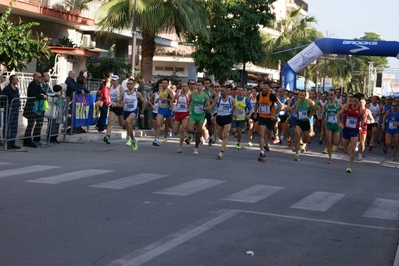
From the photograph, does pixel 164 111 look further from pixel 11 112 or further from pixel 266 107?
pixel 11 112

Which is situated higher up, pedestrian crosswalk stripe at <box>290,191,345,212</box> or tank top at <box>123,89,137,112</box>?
tank top at <box>123,89,137,112</box>

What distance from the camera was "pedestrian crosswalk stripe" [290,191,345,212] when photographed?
37.6 feet

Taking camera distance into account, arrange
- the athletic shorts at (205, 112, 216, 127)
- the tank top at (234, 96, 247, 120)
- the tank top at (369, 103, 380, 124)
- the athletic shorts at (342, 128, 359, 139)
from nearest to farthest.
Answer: the athletic shorts at (342, 128, 359, 139) → the tank top at (234, 96, 247, 120) → the athletic shorts at (205, 112, 216, 127) → the tank top at (369, 103, 380, 124)

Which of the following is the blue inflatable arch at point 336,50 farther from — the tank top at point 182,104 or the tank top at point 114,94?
the tank top at point 114,94

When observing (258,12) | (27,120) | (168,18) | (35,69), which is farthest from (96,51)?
(27,120)

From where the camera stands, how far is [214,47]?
4303 cm

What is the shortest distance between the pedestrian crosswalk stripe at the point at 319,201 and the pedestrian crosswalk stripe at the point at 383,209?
61 centimetres

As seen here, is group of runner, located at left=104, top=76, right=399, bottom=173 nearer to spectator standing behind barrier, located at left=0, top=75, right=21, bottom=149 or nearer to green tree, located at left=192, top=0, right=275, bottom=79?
spectator standing behind barrier, located at left=0, top=75, right=21, bottom=149

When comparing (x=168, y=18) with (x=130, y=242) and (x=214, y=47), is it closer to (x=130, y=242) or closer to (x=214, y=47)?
(x=214, y=47)

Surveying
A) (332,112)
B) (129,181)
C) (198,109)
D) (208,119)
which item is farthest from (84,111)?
(129,181)

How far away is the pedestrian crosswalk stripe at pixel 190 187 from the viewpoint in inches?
472

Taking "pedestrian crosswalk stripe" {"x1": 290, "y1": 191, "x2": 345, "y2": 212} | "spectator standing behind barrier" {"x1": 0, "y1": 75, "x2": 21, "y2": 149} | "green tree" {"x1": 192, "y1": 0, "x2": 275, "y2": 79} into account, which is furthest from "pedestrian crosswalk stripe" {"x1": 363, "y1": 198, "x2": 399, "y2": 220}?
"green tree" {"x1": 192, "y1": 0, "x2": 275, "y2": 79}

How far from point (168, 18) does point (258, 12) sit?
14.2 meters

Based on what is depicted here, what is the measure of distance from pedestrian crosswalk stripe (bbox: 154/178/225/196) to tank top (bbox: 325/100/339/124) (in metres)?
7.98
